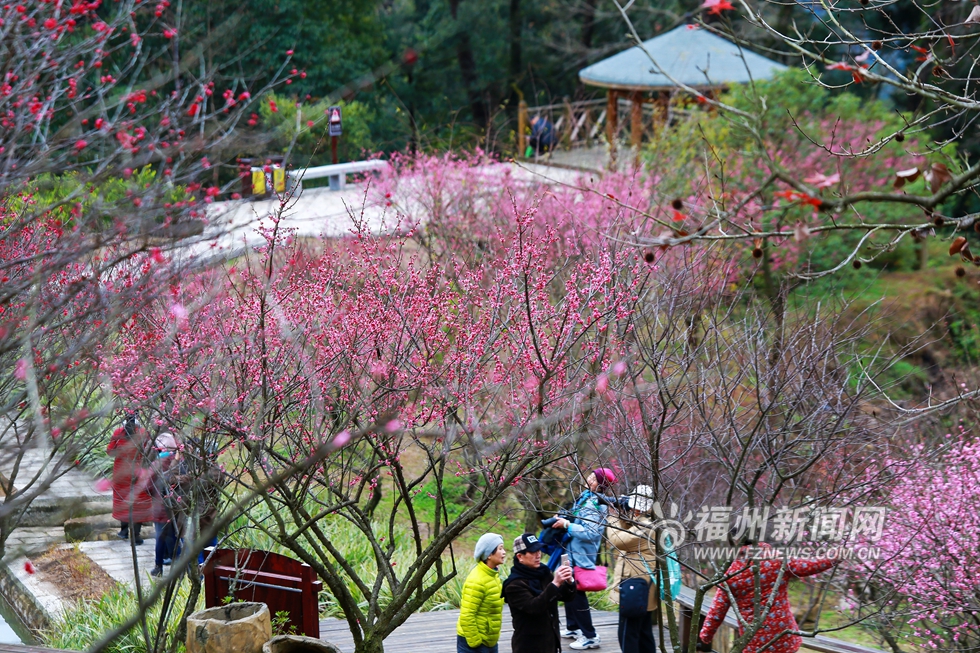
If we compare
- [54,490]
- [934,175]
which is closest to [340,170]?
[54,490]

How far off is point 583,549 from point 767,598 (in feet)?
5.84

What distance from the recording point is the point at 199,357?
6.64m

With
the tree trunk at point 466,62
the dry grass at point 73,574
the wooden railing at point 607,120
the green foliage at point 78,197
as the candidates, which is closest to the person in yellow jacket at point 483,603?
the green foliage at point 78,197

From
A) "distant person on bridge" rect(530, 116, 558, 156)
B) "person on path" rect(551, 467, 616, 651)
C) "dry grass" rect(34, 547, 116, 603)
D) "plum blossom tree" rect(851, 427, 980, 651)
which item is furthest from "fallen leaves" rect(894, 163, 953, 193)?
"distant person on bridge" rect(530, 116, 558, 156)

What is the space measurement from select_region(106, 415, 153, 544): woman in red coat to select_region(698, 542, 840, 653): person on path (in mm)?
3520

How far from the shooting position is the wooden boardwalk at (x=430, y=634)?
25.6 feet

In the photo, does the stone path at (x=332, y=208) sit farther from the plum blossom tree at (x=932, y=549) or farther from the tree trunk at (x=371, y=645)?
the tree trunk at (x=371, y=645)

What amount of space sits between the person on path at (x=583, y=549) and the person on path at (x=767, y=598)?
947 millimetres

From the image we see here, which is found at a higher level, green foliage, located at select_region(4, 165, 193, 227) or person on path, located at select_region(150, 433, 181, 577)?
green foliage, located at select_region(4, 165, 193, 227)

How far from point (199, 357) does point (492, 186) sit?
849 cm

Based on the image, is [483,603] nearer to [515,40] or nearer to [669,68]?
[669,68]

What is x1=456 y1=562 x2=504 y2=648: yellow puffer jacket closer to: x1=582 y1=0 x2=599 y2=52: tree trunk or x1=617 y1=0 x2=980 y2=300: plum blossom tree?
x1=617 y1=0 x2=980 y2=300: plum blossom tree

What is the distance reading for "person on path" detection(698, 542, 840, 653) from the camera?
19.5ft

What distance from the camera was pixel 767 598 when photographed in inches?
237
